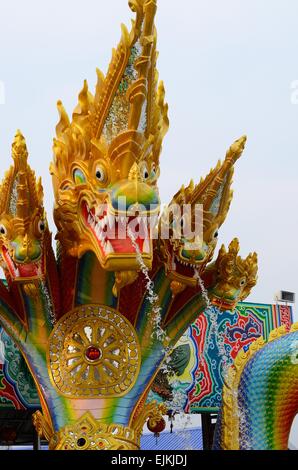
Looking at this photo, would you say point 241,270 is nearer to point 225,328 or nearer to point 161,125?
point 161,125

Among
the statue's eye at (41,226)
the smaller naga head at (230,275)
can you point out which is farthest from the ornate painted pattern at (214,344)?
the statue's eye at (41,226)

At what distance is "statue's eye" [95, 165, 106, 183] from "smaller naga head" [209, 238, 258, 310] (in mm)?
1721

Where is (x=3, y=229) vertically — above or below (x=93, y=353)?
above

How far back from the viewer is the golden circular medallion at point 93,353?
7.69 metres

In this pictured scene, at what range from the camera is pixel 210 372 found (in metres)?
10.8

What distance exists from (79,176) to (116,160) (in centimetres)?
40

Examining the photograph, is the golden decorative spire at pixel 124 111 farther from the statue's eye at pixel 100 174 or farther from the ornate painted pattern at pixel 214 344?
the ornate painted pattern at pixel 214 344

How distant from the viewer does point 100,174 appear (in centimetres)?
719

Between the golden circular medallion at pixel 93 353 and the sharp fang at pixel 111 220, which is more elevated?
the sharp fang at pixel 111 220

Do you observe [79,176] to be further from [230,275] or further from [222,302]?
[222,302]

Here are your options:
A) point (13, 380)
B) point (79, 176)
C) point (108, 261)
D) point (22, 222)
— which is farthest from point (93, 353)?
point (13, 380)

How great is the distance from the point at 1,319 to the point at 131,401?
4.95 ft

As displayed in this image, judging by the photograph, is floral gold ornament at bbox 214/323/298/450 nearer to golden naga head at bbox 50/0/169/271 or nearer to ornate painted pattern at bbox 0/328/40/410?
golden naga head at bbox 50/0/169/271

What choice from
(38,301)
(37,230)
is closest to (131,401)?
(38,301)
